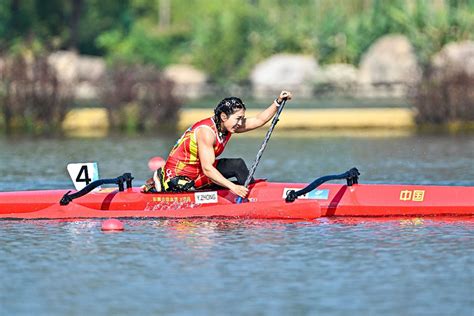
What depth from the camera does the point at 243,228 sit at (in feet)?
54.6

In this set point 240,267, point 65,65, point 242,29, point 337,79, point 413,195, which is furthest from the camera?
point 242,29

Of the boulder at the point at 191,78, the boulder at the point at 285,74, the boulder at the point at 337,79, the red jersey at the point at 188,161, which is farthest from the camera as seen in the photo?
the boulder at the point at 191,78

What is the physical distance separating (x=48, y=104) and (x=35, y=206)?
20320 mm

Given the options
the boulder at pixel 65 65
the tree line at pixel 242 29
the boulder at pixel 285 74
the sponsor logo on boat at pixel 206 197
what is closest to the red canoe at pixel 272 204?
the sponsor logo on boat at pixel 206 197

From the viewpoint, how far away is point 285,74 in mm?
62344

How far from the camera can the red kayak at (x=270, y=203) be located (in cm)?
1727

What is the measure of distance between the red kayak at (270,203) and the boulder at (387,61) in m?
41.5

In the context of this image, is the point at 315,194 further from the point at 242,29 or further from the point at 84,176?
the point at 242,29

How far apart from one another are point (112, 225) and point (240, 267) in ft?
11.2

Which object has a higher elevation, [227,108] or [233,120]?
[227,108]

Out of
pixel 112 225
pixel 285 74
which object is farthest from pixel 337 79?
pixel 112 225

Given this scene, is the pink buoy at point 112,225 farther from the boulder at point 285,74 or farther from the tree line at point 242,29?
the boulder at point 285,74

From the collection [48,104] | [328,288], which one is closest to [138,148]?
[48,104]

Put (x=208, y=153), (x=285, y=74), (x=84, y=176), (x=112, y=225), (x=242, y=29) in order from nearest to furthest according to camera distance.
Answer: (x=112, y=225) < (x=208, y=153) < (x=84, y=176) < (x=285, y=74) < (x=242, y=29)
